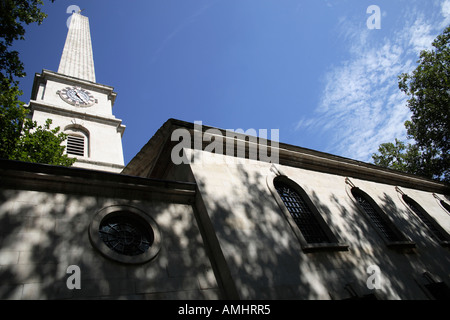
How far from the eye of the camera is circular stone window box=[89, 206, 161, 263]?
18.6 feet

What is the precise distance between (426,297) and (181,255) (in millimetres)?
7769

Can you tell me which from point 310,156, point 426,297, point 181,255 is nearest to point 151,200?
point 181,255

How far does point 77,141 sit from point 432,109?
27.8 metres

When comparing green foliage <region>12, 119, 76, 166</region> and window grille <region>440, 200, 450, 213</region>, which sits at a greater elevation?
green foliage <region>12, 119, 76, 166</region>

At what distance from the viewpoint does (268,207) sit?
8039mm

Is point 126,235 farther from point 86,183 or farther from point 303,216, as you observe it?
point 303,216

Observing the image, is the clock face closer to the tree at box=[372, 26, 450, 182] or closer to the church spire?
the church spire

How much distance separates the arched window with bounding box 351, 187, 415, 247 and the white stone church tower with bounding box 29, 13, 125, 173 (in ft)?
55.8

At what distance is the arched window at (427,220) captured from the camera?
12.9m

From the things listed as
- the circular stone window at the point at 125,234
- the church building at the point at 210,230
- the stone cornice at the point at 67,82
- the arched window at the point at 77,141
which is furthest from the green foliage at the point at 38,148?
the stone cornice at the point at 67,82

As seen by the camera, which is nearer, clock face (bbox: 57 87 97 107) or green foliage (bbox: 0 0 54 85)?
green foliage (bbox: 0 0 54 85)

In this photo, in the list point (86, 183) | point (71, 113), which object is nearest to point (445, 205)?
point (86, 183)

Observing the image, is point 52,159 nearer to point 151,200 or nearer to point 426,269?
point 151,200

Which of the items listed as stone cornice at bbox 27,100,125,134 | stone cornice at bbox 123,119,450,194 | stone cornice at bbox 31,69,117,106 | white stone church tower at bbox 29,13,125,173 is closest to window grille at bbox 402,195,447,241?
stone cornice at bbox 123,119,450,194
